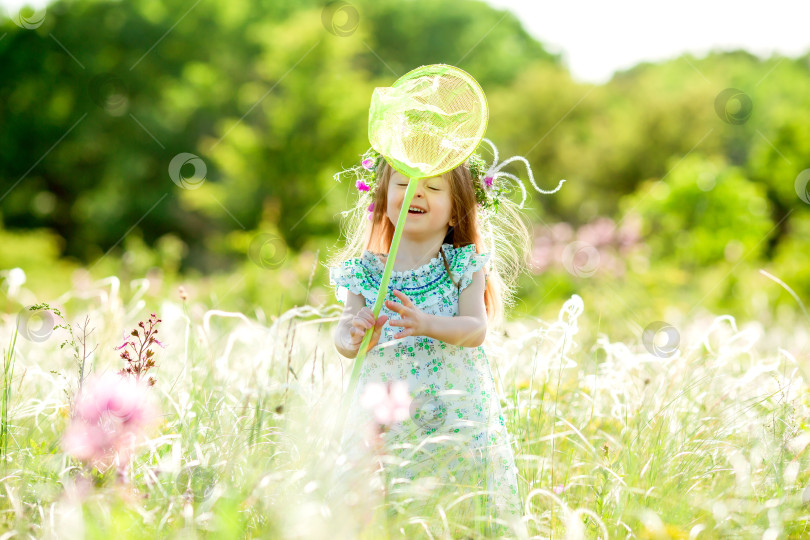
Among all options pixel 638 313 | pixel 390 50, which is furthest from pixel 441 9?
pixel 638 313

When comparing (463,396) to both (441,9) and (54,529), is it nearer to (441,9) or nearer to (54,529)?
(54,529)

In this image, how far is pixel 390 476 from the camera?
91.0 inches

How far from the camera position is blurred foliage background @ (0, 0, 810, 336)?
57.3 feet

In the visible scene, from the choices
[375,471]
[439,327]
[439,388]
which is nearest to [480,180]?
[439,327]

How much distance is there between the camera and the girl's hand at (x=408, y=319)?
2.29 meters

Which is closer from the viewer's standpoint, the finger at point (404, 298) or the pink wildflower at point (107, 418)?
the pink wildflower at point (107, 418)

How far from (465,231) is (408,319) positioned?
656 mm

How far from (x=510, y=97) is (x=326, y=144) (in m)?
10.2

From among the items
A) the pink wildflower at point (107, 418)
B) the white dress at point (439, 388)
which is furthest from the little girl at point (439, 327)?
the pink wildflower at point (107, 418)

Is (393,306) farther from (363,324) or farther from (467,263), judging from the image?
(467,263)

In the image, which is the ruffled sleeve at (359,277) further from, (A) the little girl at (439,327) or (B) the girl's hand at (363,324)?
(B) the girl's hand at (363,324)

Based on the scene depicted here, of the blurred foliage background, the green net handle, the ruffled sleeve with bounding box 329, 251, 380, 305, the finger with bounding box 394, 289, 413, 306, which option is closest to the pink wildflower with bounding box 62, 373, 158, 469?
the green net handle

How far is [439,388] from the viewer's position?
2541 mm

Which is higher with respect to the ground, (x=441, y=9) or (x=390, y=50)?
(x=441, y=9)
